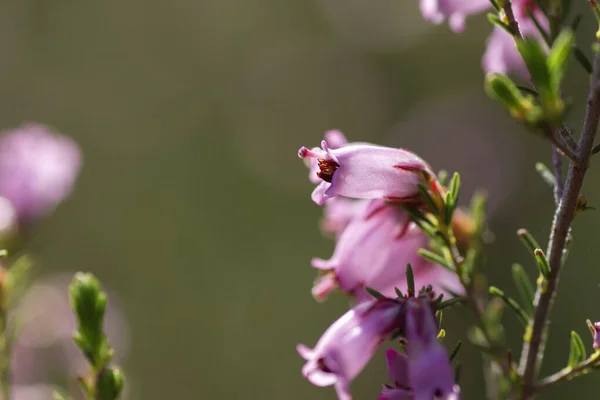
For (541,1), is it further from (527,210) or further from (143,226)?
(143,226)

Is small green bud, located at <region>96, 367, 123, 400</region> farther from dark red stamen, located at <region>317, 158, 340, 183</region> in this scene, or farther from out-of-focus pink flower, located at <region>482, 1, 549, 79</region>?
out-of-focus pink flower, located at <region>482, 1, 549, 79</region>

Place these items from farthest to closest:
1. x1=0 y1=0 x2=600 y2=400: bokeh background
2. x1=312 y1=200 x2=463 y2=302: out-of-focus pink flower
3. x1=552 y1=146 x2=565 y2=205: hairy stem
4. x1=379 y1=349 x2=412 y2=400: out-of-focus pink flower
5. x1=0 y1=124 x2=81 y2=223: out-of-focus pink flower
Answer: x1=0 y1=0 x2=600 y2=400: bokeh background, x1=0 y1=124 x2=81 y2=223: out-of-focus pink flower, x1=312 y1=200 x2=463 y2=302: out-of-focus pink flower, x1=552 y1=146 x2=565 y2=205: hairy stem, x1=379 y1=349 x2=412 y2=400: out-of-focus pink flower

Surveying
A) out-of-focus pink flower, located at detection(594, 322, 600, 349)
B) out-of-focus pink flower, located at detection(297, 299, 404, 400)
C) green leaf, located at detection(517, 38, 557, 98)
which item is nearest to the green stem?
out-of-focus pink flower, located at detection(297, 299, 404, 400)

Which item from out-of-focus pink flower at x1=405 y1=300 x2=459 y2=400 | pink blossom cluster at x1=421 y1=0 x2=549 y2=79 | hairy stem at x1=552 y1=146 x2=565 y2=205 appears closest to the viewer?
out-of-focus pink flower at x1=405 y1=300 x2=459 y2=400

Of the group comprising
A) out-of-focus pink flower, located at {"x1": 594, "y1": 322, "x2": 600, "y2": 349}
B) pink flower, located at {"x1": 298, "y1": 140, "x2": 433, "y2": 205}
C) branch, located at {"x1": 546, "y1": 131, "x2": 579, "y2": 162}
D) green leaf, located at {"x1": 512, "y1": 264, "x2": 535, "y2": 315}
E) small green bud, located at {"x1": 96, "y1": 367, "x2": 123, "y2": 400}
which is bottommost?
small green bud, located at {"x1": 96, "y1": 367, "x2": 123, "y2": 400}

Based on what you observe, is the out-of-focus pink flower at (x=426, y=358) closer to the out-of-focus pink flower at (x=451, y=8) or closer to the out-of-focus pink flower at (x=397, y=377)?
the out-of-focus pink flower at (x=397, y=377)

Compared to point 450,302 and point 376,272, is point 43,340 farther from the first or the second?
point 450,302

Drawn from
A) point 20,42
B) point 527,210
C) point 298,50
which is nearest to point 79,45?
point 20,42

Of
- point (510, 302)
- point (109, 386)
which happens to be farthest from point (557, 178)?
point (109, 386)
